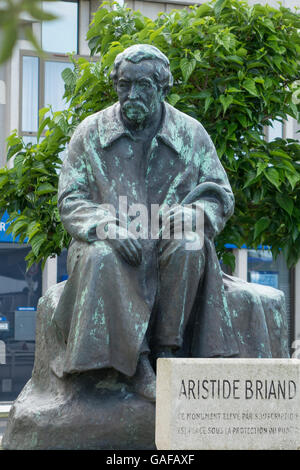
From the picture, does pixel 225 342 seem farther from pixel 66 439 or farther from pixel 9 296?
pixel 9 296

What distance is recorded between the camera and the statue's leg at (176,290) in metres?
4.13

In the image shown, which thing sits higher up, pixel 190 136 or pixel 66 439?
pixel 190 136

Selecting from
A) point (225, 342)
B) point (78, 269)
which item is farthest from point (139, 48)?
point (225, 342)

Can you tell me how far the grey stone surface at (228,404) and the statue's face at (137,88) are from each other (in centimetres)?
180

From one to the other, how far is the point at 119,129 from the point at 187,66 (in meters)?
2.77

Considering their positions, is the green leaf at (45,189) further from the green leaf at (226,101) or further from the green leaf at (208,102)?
the green leaf at (226,101)

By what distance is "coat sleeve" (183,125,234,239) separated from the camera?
4453 millimetres

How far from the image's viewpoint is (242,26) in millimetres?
7844

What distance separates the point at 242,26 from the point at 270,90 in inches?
30.9

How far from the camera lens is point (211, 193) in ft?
15.2

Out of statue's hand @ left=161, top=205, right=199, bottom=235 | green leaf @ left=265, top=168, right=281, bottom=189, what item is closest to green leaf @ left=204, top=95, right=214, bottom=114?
green leaf @ left=265, top=168, right=281, bottom=189
